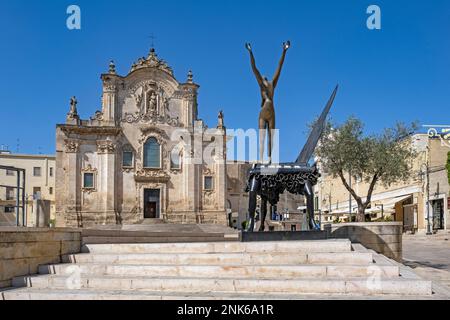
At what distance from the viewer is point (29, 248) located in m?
8.63

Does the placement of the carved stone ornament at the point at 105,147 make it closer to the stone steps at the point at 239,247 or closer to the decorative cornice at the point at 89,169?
the decorative cornice at the point at 89,169

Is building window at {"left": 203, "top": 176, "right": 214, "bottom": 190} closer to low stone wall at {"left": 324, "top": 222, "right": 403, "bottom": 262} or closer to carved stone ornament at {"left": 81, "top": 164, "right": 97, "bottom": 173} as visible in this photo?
carved stone ornament at {"left": 81, "top": 164, "right": 97, "bottom": 173}

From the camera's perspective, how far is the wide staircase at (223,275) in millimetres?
6902

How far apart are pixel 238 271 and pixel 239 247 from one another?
1.43 metres

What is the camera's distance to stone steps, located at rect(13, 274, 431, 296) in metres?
6.82

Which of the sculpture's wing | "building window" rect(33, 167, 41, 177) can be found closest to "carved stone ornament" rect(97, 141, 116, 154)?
"building window" rect(33, 167, 41, 177)

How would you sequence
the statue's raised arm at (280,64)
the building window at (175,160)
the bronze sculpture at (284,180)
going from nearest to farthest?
the bronze sculpture at (284,180), the statue's raised arm at (280,64), the building window at (175,160)

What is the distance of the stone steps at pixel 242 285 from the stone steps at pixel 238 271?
219 millimetres

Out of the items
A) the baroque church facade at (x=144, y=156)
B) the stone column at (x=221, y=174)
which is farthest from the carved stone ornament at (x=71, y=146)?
the stone column at (x=221, y=174)

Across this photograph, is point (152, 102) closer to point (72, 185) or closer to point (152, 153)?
point (152, 153)

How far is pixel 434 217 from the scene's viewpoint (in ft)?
134

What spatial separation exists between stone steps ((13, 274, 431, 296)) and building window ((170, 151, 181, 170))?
122ft
